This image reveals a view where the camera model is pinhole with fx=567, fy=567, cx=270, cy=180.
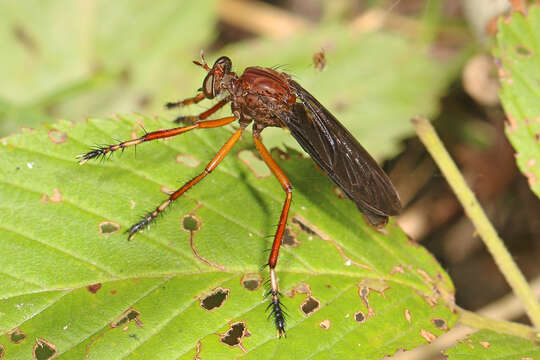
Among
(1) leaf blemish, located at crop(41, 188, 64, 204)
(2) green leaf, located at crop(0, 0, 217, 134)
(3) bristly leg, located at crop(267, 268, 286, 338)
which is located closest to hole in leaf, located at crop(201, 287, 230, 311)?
(3) bristly leg, located at crop(267, 268, 286, 338)

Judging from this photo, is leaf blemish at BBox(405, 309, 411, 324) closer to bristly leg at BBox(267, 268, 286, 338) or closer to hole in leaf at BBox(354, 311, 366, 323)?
hole in leaf at BBox(354, 311, 366, 323)

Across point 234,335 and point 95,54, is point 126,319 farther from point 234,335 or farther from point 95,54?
point 95,54

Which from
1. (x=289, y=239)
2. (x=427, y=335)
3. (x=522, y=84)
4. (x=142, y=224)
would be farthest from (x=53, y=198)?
(x=522, y=84)

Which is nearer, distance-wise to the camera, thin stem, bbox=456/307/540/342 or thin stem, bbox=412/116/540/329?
thin stem, bbox=456/307/540/342

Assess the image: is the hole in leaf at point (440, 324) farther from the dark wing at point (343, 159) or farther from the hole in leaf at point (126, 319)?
the hole in leaf at point (126, 319)

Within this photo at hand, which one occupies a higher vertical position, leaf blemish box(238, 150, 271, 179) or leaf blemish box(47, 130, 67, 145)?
leaf blemish box(47, 130, 67, 145)

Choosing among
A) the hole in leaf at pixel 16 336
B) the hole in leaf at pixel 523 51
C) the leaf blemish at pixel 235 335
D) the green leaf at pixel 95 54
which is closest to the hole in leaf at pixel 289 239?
the leaf blemish at pixel 235 335

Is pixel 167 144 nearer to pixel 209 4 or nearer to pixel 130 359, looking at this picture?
Result: pixel 130 359

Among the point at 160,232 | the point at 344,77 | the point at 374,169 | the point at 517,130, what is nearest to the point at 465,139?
the point at 344,77
